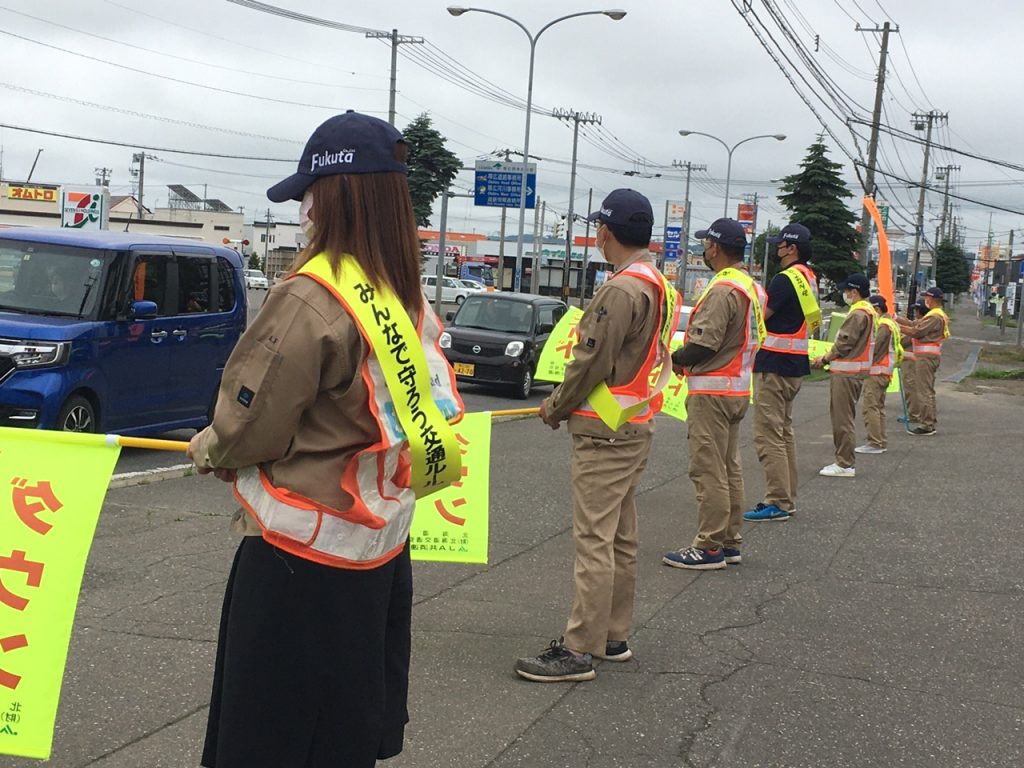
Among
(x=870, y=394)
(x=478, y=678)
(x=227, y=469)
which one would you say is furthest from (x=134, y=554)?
(x=870, y=394)

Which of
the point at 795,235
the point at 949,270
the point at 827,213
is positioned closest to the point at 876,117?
the point at 827,213

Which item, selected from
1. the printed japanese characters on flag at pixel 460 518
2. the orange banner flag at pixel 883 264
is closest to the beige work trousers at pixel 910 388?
the orange banner flag at pixel 883 264

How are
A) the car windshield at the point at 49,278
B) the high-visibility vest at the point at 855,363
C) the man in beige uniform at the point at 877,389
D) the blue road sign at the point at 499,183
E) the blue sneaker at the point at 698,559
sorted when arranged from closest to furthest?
the blue sneaker at the point at 698,559, the car windshield at the point at 49,278, the high-visibility vest at the point at 855,363, the man in beige uniform at the point at 877,389, the blue road sign at the point at 499,183

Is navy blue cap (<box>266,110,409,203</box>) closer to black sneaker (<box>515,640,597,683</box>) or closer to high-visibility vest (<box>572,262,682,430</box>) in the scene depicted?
high-visibility vest (<box>572,262,682,430</box>)

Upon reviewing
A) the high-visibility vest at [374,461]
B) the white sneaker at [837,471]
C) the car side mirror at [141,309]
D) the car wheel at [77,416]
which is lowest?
the white sneaker at [837,471]

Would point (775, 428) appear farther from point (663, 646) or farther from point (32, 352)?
point (32, 352)

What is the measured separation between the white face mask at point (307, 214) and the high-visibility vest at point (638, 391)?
2297 millimetres

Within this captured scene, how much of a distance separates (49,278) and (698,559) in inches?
235

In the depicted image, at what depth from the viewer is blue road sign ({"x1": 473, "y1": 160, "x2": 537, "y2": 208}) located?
4247 cm

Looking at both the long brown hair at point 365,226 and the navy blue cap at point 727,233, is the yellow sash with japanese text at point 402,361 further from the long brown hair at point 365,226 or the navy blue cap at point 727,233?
the navy blue cap at point 727,233

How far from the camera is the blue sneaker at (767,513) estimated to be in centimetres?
848

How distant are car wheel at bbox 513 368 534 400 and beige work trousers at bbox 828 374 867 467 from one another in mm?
7934

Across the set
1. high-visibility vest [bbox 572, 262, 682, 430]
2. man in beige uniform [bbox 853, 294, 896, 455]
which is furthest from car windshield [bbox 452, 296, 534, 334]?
high-visibility vest [bbox 572, 262, 682, 430]

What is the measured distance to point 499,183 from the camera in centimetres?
4269
